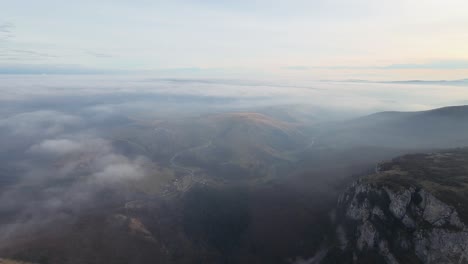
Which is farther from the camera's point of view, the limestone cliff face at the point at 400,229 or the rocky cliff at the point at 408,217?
the rocky cliff at the point at 408,217

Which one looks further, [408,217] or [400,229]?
[400,229]

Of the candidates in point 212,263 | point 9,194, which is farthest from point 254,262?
point 9,194

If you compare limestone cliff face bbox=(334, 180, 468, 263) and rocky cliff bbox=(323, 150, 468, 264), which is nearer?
limestone cliff face bbox=(334, 180, 468, 263)

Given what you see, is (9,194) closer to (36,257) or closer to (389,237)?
(36,257)

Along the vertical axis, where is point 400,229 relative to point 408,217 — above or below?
below

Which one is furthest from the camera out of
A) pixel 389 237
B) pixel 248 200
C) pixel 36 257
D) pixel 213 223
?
pixel 248 200

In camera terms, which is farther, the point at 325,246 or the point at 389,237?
the point at 325,246
